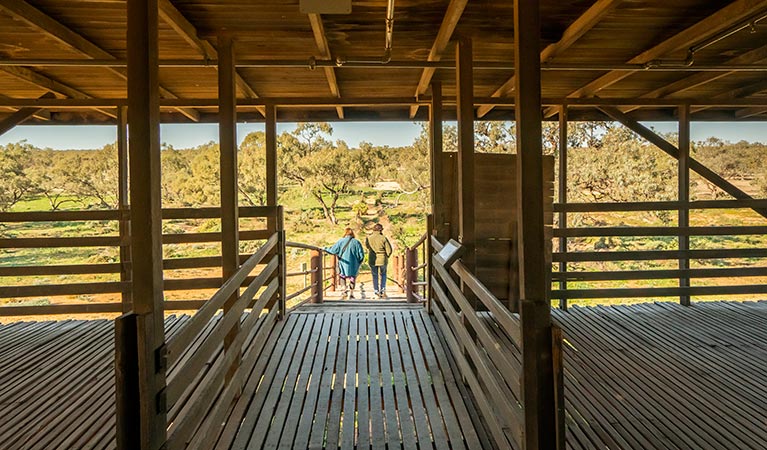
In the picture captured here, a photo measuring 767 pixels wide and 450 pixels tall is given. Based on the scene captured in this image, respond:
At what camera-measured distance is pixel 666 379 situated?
10.6 ft

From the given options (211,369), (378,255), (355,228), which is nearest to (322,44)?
(211,369)

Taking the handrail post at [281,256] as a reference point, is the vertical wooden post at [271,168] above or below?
above

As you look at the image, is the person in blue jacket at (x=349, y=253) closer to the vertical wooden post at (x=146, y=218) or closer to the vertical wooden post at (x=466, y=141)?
the vertical wooden post at (x=466, y=141)

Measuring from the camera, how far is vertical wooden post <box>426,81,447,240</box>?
4.76 m

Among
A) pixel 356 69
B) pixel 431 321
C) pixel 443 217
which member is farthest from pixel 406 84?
pixel 431 321

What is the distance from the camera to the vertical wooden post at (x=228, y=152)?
336cm

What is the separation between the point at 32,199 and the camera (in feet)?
38.2

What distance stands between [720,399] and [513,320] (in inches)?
77.7

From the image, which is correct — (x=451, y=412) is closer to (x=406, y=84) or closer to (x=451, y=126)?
(x=406, y=84)

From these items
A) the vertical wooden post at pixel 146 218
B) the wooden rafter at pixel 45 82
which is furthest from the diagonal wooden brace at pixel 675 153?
the wooden rafter at pixel 45 82

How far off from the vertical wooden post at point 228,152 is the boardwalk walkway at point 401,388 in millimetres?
949

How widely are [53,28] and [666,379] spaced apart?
201 inches

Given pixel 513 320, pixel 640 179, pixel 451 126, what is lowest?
pixel 513 320

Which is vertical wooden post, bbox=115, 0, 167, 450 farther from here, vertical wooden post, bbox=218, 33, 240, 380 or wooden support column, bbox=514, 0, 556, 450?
wooden support column, bbox=514, 0, 556, 450
